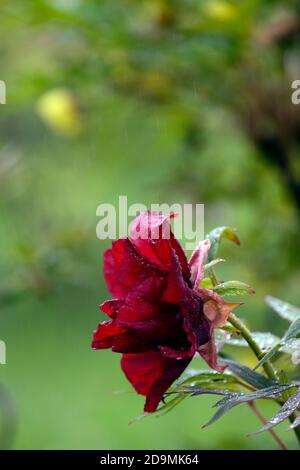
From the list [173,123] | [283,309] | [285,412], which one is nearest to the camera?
[285,412]

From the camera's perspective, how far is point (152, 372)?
0.42m

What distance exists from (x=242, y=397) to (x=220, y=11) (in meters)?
0.57

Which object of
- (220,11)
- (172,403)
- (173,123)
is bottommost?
(172,403)

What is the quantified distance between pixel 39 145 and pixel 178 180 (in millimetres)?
593

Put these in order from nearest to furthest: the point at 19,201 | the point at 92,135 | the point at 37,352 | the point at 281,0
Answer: the point at 281,0
the point at 92,135
the point at 19,201
the point at 37,352

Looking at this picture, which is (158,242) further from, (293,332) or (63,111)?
(63,111)

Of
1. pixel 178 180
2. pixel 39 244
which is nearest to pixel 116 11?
pixel 178 180

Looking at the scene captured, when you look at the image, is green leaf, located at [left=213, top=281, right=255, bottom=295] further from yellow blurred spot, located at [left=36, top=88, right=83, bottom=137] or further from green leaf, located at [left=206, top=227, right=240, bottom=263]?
yellow blurred spot, located at [left=36, top=88, right=83, bottom=137]

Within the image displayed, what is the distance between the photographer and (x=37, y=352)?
12.0ft

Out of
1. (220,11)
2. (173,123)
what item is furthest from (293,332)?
(173,123)

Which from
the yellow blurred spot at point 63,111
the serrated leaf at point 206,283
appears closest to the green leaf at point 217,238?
the serrated leaf at point 206,283

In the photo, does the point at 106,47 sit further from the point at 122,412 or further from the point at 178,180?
the point at 122,412

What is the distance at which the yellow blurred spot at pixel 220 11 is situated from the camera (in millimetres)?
860

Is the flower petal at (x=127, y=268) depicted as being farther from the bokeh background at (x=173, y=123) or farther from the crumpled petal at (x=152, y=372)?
the bokeh background at (x=173, y=123)
